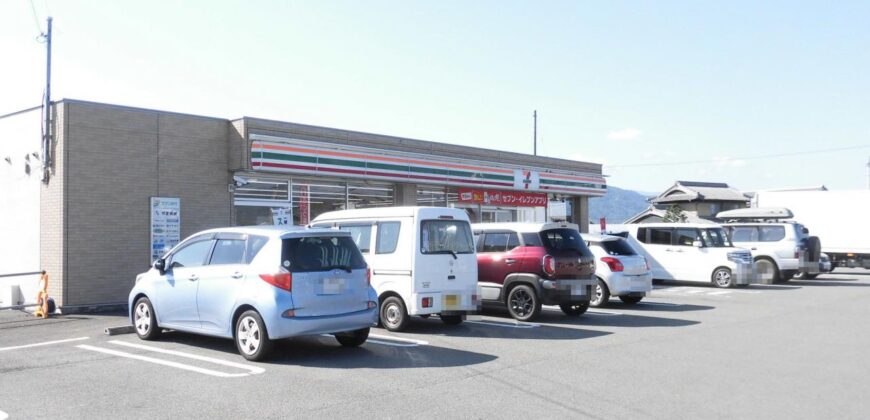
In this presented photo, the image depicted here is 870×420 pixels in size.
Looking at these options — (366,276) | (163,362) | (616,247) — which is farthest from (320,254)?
(616,247)

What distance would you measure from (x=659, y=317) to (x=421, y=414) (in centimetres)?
866

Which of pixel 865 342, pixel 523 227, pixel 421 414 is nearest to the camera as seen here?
pixel 421 414

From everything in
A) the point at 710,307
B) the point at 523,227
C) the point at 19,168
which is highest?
the point at 19,168

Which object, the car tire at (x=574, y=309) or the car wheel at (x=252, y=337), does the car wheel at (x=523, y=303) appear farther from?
the car wheel at (x=252, y=337)

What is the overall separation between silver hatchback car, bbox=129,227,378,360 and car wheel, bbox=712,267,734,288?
14.4 metres

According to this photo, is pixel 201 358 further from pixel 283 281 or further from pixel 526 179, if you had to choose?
pixel 526 179

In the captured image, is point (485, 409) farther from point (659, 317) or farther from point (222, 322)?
point (659, 317)

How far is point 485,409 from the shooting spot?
6.37 metres

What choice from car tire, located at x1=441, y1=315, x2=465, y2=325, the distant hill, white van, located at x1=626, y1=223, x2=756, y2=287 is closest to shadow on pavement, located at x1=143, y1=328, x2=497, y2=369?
car tire, located at x1=441, y1=315, x2=465, y2=325

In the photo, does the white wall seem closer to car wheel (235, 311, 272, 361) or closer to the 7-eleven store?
the 7-eleven store

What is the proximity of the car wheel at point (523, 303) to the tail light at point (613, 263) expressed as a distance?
11.0ft

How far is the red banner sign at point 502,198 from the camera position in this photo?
23.5 meters

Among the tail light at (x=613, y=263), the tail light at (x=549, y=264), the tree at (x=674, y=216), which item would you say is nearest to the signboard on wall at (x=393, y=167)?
the tail light at (x=613, y=263)

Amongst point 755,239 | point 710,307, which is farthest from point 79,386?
point 755,239
